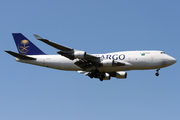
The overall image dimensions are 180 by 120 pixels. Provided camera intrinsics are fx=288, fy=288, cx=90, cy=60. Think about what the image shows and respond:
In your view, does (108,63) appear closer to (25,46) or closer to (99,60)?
(99,60)

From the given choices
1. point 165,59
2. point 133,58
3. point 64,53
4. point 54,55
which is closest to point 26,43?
point 54,55

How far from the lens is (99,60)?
146 ft

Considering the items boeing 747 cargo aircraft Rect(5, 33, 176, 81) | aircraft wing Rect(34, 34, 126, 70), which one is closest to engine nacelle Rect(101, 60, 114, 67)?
boeing 747 cargo aircraft Rect(5, 33, 176, 81)

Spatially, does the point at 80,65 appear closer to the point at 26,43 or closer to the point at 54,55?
the point at 54,55

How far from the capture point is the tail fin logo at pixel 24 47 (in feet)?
165

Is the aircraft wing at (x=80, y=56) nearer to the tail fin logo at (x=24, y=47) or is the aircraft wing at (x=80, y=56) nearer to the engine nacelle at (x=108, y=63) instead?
the engine nacelle at (x=108, y=63)

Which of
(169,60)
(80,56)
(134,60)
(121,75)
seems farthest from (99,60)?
A: (169,60)

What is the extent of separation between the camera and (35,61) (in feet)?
157

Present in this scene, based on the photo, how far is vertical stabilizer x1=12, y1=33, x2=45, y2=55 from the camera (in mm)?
49719

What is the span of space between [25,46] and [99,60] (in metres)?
14.3

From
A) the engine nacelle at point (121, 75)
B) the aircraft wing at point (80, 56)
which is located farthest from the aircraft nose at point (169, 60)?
the engine nacelle at point (121, 75)

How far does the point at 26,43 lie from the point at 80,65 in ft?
38.7

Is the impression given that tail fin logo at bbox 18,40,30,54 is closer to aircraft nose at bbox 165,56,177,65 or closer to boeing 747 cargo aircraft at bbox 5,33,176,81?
boeing 747 cargo aircraft at bbox 5,33,176,81

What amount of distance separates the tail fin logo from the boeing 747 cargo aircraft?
194 cm
